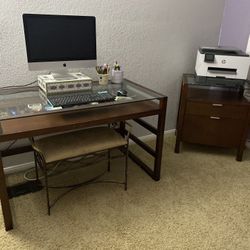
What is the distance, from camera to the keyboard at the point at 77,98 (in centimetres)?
154

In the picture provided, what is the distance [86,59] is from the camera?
182cm

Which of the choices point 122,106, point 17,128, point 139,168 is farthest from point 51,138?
point 139,168

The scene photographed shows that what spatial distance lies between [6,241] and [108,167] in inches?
36.8

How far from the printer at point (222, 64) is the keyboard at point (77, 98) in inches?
38.8

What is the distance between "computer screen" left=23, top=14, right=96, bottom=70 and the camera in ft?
5.26

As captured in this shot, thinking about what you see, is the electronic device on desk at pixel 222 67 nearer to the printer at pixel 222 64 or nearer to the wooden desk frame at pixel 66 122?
the printer at pixel 222 64

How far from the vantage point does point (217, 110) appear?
2.24 meters

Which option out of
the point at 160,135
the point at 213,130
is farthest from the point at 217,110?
the point at 160,135

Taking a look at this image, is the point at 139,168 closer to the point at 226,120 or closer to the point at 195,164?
the point at 195,164

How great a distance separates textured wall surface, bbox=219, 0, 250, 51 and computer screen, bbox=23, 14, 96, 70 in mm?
1560

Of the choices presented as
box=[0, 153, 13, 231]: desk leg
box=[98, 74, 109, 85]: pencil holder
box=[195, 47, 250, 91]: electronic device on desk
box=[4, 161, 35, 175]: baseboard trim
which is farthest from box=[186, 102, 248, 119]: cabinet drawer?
box=[0, 153, 13, 231]: desk leg

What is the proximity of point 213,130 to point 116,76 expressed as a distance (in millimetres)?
1002

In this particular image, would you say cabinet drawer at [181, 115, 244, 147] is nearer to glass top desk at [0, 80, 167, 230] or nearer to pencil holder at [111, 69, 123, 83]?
glass top desk at [0, 80, 167, 230]

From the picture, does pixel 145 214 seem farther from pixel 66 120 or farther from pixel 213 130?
pixel 213 130
